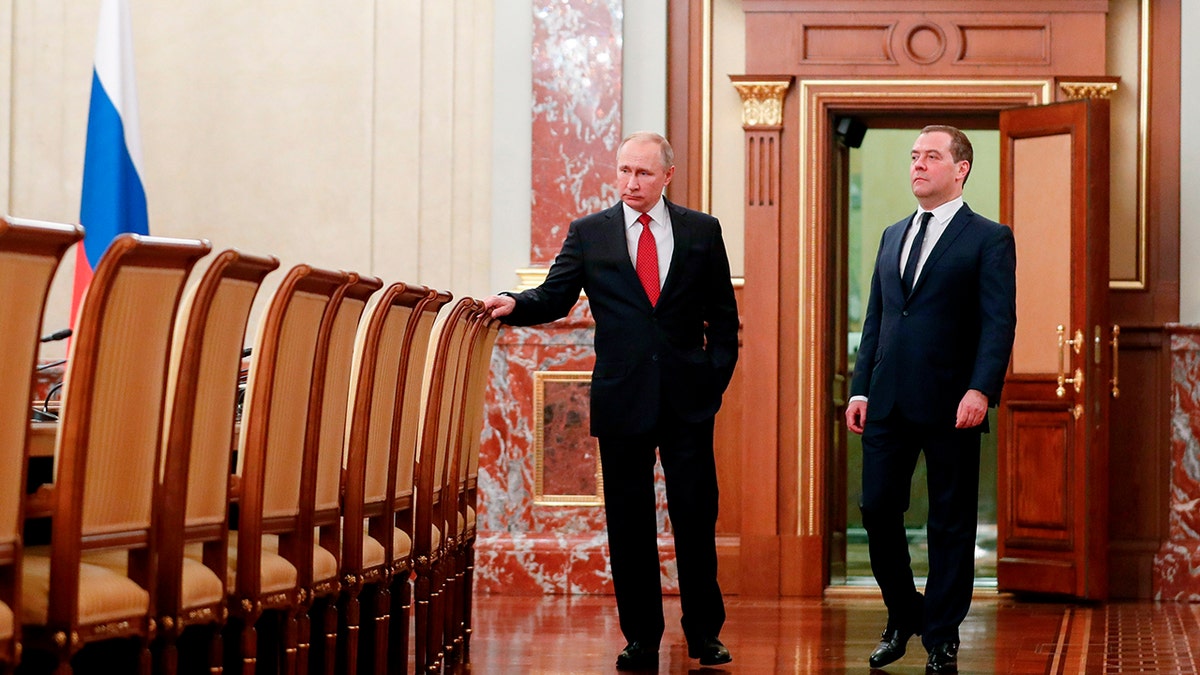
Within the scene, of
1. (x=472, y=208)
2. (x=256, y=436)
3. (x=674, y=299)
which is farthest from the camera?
(x=472, y=208)

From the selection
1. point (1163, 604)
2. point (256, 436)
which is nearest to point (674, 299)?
point (256, 436)

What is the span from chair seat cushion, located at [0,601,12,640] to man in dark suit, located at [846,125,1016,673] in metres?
2.56

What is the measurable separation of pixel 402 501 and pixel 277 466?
835mm

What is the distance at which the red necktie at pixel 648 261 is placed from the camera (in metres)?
4.18

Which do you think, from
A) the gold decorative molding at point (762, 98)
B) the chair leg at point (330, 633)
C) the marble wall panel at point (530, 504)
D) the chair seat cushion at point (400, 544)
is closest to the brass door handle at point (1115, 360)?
the gold decorative molding at point (762, 98)

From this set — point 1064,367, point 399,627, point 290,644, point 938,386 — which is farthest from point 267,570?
point 1064,367

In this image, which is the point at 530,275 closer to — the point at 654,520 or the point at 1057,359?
the point at 1057,359

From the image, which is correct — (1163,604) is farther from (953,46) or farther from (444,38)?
(444,38)

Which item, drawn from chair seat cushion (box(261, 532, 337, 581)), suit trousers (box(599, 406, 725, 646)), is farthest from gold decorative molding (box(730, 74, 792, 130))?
chair seat cushion (box(261, 532, 337, 581))

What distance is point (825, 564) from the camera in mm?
6480

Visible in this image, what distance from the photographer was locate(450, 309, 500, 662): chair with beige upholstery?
4.34m

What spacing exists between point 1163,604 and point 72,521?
16.5ft

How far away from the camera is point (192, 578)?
2.55m

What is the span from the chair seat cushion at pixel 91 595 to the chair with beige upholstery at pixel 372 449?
0.88m
